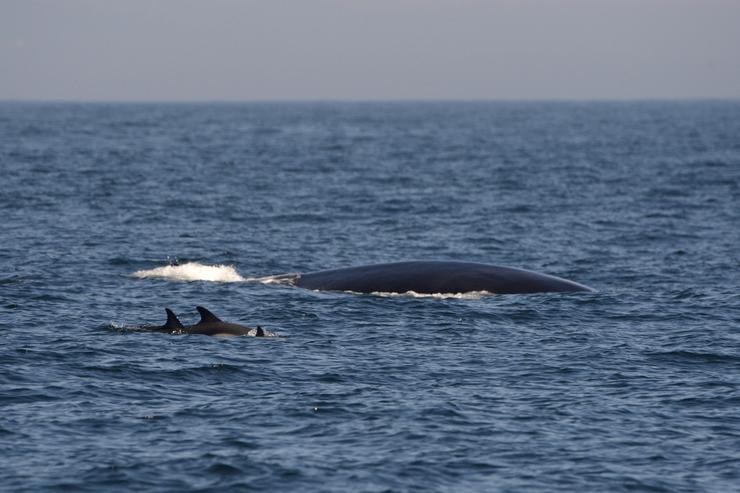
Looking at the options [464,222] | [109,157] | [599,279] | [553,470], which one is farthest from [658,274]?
[109,157]

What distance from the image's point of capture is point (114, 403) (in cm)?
2109

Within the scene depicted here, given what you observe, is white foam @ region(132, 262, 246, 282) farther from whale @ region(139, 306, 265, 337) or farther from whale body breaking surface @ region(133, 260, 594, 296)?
whale @ region(139, 306, 265, 337)

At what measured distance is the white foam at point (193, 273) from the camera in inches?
1360

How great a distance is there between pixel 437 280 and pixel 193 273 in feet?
24.3

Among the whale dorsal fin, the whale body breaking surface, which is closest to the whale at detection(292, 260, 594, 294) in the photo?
the whale body breaking surface

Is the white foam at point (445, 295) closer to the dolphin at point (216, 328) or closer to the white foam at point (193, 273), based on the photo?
the white foam at point (193, 273)

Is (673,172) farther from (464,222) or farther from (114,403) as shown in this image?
(114,403)

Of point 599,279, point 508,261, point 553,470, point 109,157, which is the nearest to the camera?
point 553,470

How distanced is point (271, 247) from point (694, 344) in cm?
1856

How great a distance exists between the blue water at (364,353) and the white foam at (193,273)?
0.32 m

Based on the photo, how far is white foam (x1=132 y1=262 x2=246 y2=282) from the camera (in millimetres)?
34553

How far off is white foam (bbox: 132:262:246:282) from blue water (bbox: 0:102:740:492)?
1.04 feet

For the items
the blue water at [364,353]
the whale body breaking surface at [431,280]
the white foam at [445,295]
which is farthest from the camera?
the whale body breaking surface at [431,280]

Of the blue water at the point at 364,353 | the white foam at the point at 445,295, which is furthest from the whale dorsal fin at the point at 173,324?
the white foam at the point at 445,295
